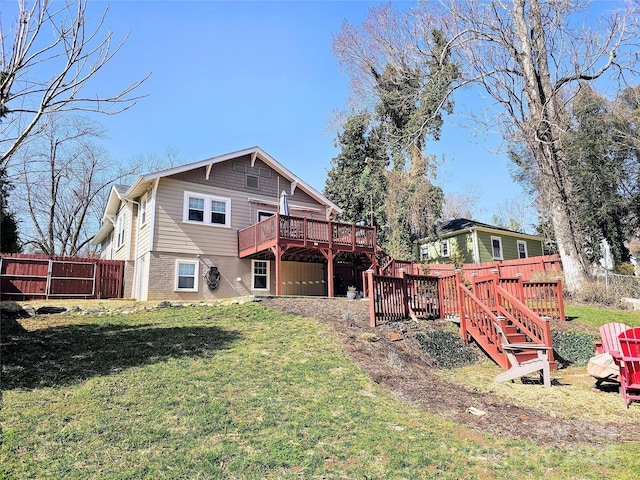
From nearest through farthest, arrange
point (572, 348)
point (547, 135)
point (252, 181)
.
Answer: point (572, 348)
point (547, 135)
point (252, 181)

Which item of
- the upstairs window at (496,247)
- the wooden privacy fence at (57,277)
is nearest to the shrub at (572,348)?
the wooden privacy fence at (57,277)

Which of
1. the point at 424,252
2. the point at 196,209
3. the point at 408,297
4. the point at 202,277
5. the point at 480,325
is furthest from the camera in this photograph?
the point at 424,252

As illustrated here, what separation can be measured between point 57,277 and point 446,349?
15.2m

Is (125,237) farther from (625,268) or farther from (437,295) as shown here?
(625,268)

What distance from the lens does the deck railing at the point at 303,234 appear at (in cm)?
1567

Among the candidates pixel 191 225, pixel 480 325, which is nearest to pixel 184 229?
pixel 191 225

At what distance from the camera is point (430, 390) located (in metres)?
6.34

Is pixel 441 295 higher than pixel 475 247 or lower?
lower

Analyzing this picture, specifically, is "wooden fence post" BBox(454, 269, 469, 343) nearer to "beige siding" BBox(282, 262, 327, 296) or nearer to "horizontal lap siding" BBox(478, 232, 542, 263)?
"beige siding" BBox(282, 262, 327, 296)

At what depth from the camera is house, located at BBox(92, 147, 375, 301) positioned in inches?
623

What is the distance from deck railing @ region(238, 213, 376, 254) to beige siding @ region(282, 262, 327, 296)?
8.38ft

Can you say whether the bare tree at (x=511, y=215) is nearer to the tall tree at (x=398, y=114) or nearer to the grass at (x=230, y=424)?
the tall tree at (x=398, y=114)

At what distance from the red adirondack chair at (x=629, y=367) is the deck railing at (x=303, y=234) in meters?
11.3

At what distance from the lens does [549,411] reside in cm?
560
